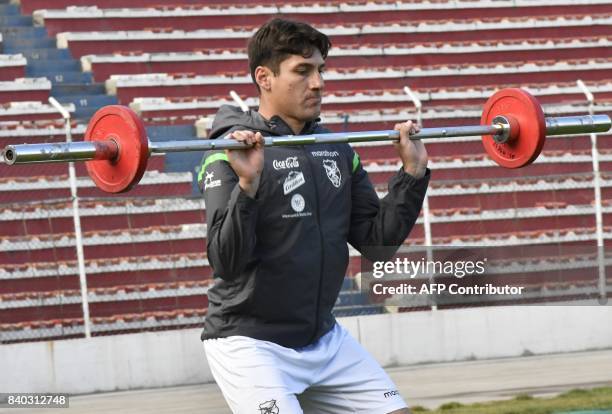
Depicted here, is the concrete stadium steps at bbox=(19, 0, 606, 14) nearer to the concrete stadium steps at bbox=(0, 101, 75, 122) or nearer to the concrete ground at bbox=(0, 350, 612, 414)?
the concrete stadium steps at bbox=(0, 101, 75, 122)

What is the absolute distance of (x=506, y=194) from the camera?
1310 cm

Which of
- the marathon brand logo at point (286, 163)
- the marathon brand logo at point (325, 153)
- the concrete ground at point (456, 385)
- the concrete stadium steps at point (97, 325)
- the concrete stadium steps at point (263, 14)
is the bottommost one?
the concrete ground at point (456, 385)

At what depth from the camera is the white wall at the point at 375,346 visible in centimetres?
1036

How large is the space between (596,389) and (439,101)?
709 cm

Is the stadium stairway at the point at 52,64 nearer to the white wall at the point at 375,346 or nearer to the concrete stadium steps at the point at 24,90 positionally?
the concrete stadium steps at the point at 24,90

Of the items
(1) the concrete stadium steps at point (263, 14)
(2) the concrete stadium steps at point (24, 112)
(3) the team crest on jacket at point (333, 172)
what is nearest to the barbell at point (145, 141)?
(3) the team crest on jacket at point (333, 172)

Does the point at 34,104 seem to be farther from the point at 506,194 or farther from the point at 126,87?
the point at 506,194

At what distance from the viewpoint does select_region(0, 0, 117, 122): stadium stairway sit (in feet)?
46.9

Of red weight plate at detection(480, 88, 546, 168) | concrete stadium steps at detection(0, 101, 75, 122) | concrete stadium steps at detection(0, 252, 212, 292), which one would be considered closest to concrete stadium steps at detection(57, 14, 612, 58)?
concrete stadium steps at detection(0, 101, 75, 122)

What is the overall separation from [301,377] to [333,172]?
2.19 ft

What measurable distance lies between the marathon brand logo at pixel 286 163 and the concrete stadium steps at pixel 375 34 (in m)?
11.4

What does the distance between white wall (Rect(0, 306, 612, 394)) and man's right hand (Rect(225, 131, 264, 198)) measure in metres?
6.95

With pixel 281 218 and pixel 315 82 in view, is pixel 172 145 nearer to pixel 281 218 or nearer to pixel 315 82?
pixel 281 218

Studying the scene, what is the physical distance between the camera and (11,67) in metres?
14.3
